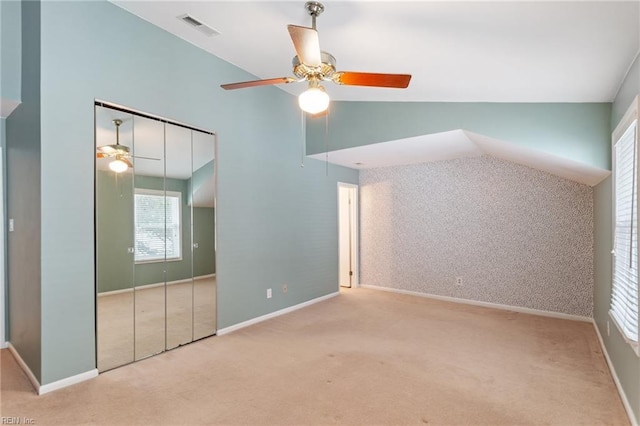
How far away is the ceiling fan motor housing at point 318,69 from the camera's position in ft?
8.14

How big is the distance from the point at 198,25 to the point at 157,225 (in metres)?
1.86

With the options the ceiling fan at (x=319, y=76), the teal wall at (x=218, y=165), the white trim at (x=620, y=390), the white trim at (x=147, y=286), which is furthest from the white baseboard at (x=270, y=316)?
the white trim at (x=620, y=390)

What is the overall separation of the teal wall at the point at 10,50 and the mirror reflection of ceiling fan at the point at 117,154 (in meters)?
0.81

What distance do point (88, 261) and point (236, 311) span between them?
171 centimetres

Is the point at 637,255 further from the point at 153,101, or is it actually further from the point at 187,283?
the point at 153,101

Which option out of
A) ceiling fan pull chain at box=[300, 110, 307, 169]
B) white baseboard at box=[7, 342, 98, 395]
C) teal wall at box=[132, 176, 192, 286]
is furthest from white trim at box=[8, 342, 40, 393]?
ceiling fan pull chain at box=[300, 110, 307, 169]

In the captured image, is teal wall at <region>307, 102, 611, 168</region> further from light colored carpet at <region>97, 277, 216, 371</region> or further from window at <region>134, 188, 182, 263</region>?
light colored carpet at <region>97, 277, 216, 371</region>

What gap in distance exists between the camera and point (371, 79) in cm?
250

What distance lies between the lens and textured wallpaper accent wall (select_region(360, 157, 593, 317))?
4.56 meters

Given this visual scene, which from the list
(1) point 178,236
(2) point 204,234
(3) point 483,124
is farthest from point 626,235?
(1) point 178,236

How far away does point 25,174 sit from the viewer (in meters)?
2.91

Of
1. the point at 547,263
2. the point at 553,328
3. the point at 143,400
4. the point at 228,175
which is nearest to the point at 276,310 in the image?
the point at 228,175

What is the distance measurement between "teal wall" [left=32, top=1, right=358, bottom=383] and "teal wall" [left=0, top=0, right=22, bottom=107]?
583 millimetres

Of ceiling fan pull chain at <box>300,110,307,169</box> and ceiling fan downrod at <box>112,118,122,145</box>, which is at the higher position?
ceiling fan pull chain at <box>300,110,307,169</box>
